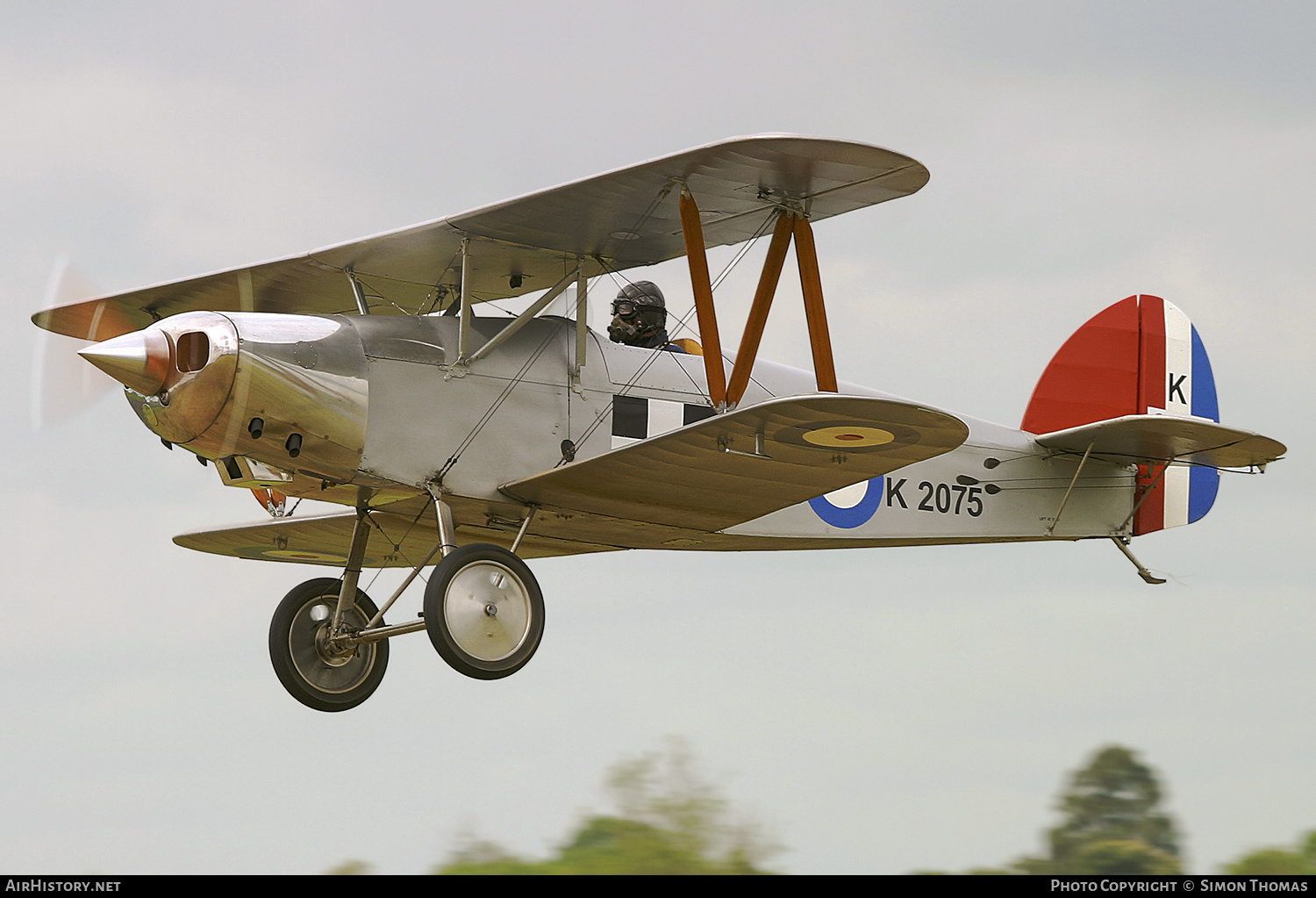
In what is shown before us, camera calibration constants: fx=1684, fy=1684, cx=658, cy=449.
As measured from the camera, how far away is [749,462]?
9688 mm

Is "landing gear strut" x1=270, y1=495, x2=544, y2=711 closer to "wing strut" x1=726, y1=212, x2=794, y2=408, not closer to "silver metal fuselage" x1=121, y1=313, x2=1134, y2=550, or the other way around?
"silver metal fuselage" x1=121, y1=313, x2=1134, y2=550

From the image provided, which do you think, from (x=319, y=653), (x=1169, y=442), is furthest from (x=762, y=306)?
(x=1169, y=442)

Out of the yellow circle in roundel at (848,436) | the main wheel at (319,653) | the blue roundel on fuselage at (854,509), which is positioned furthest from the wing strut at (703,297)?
the main wheel at (319,653)

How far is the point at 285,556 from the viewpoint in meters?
12.5

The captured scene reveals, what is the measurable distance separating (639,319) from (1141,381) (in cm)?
516

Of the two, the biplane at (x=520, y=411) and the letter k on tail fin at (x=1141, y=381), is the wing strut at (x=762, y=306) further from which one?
the letter k on tail fin at (x=1141, y=381)

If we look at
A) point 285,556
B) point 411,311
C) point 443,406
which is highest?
point 411,311

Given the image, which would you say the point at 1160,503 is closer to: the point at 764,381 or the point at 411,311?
the point at 764,381

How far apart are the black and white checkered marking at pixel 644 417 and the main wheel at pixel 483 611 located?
129 centimetres

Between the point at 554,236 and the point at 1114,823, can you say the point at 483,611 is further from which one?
the point at 1114,823

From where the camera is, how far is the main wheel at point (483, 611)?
29.7ft

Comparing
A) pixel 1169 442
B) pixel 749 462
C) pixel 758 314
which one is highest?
pixel 758 314

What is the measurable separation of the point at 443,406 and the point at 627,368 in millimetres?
1302
